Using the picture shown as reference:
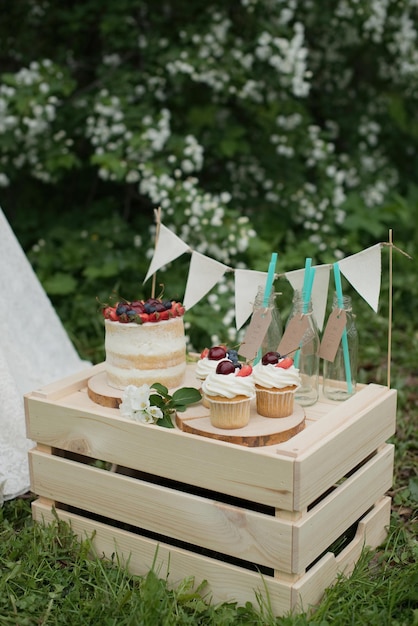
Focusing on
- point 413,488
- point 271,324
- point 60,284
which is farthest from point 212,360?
point 60,284

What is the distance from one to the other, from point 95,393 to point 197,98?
284cm

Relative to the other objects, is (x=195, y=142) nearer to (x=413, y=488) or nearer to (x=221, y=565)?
(x=413, y=488)

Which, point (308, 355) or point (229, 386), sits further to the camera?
point (308, 355)

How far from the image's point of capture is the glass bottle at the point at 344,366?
7.08ft

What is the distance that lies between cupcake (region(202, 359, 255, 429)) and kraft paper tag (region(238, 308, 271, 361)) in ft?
0.53

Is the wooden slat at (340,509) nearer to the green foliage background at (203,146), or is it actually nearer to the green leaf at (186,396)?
the green leaf at (186,396)

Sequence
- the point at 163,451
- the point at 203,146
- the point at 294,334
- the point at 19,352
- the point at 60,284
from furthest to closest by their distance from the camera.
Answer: the point at 203,146 < the point at 60,284 < the point at 19,352 < the point at 294,334 < the point at 163,451

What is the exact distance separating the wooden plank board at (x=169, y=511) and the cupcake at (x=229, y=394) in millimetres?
210

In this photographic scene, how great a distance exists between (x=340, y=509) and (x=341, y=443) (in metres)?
0.19

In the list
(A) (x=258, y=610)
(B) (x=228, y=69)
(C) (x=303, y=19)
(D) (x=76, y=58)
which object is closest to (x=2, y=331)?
(A) (x=258, y=610)

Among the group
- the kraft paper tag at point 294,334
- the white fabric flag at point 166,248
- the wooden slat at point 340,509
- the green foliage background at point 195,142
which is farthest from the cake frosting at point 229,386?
the green foliage background at point 195,142

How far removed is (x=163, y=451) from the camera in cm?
197

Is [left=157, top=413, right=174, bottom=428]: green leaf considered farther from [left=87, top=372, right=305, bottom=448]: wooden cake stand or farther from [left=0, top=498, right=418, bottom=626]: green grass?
[left=0, top=498, right=418, bottom=626]: green grass

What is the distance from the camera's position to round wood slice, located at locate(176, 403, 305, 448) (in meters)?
1.88
